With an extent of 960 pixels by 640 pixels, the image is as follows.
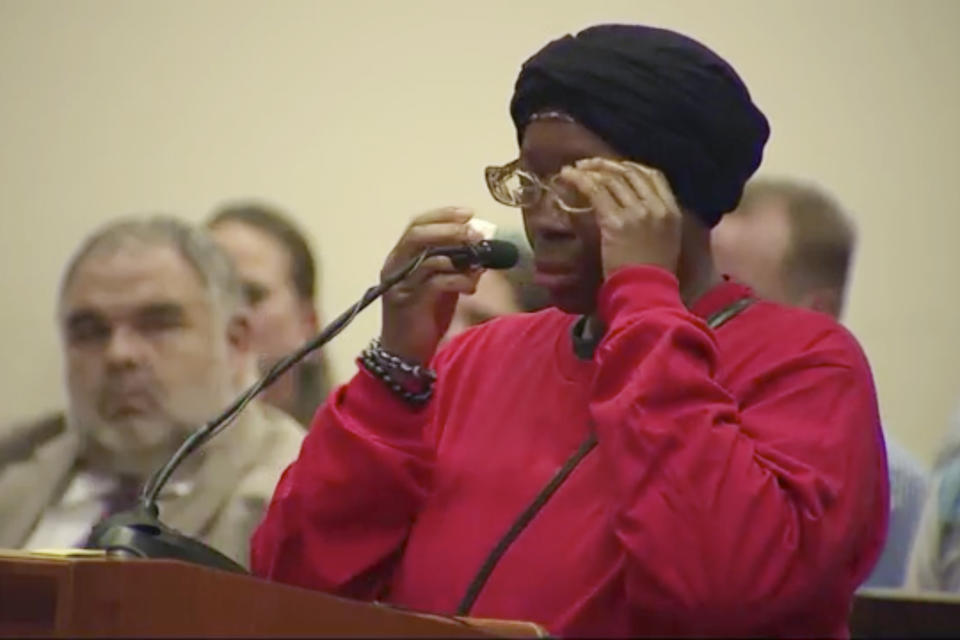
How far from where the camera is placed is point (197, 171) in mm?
2510

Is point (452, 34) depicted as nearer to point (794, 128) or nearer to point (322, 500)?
point (794, 128)

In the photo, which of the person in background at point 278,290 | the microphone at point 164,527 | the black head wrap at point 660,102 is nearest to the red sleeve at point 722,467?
the black head wrap at point 660,102

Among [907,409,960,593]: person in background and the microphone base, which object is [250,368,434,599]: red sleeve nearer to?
the microphone base

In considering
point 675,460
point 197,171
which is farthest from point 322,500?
point 197,171

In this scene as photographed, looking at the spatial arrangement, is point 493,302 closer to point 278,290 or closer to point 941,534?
point 278,290

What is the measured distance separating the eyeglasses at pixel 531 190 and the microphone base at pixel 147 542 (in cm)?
39

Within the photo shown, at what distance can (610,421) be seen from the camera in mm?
1283

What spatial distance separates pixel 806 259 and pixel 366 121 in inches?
25.8

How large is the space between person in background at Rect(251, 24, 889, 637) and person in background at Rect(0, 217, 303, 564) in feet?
2.80

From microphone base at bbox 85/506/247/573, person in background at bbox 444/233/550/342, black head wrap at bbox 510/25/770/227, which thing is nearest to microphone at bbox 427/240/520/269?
black head wrap at bbox 510/25/770/227

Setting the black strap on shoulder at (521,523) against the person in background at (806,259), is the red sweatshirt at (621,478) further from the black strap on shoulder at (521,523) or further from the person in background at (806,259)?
the person in background at (806,259)

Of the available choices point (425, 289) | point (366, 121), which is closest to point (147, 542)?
point (425, 289)

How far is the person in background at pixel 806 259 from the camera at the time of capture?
235cm

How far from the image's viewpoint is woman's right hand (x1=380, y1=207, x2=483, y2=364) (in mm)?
1525
